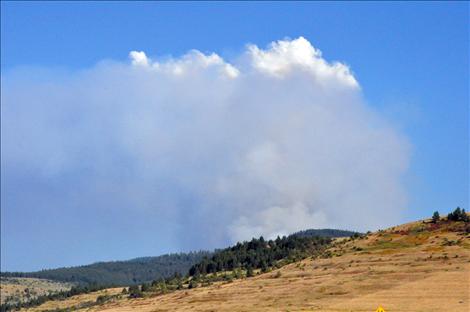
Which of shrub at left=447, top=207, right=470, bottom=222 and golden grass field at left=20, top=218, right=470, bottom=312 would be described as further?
shrub at left=447, top=207, right=470, bottom=222

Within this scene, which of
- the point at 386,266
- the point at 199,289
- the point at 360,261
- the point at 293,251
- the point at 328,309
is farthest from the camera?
the point at 293,251

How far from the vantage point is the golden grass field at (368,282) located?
97.6m

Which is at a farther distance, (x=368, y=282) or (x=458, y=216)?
(x=458, y=216)

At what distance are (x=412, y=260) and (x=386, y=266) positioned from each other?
4.79 meters

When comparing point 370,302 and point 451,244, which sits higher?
point 451,244

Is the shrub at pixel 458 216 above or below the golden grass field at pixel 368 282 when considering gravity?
above

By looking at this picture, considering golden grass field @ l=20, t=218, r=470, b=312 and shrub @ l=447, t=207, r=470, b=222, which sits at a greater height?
shrub @ l=447, t=207, r=470, b=222

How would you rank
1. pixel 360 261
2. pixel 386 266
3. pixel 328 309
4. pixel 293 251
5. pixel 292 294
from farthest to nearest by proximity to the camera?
pixel 293 251
pixel 360 261
pixel 386 266
pixel 292 294
pixel 328 309

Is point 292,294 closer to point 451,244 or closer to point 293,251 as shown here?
point 451,244

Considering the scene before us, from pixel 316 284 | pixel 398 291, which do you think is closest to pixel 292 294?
pixel 316 284

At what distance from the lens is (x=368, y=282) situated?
115 m

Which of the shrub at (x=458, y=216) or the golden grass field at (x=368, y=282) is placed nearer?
the golden grass field at (x=368, y=282)

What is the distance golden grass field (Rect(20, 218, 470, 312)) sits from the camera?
3844 inches

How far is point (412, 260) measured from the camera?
128 meters
